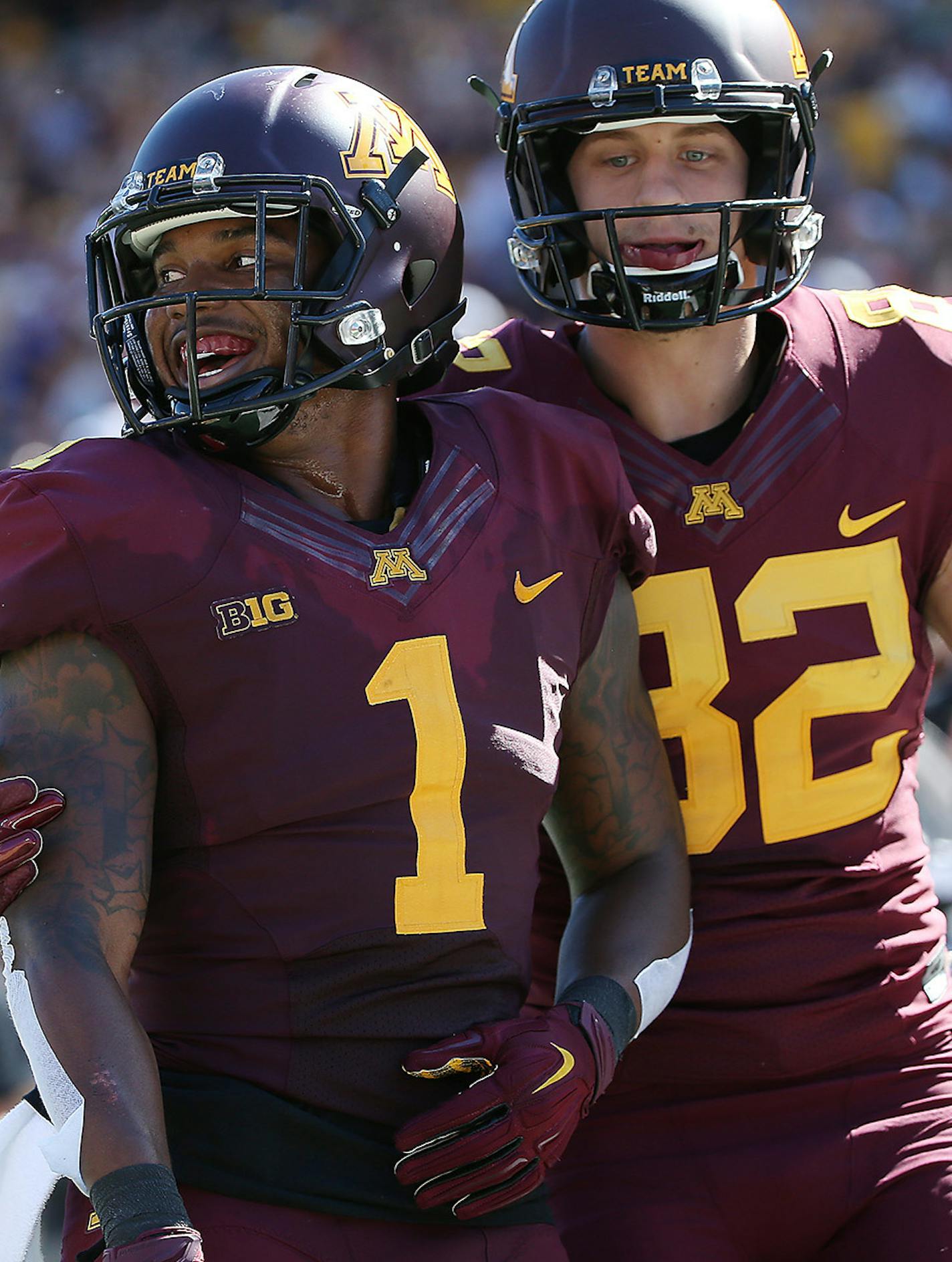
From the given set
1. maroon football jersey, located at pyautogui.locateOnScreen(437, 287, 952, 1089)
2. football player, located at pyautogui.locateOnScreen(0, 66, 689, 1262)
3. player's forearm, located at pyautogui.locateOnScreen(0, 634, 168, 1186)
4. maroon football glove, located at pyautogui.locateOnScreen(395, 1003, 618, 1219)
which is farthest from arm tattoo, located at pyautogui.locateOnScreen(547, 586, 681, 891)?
player's forearm, located at pyautogui.locateOnScreen(0, 634, 168, 1186)

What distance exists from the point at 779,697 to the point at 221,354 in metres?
0.93

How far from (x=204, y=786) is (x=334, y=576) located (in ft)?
0.93

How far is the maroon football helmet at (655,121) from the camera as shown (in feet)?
7.74

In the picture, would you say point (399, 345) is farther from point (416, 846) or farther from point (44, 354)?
point (44, 354)

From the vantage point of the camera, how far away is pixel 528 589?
80.3 inches

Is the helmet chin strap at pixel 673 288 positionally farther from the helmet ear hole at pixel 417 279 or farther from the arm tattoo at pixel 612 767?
the arm tattoo at pixel 612 767

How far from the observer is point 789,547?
2.38m

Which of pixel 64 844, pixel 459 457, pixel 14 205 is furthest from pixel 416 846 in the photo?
pixel 14 205

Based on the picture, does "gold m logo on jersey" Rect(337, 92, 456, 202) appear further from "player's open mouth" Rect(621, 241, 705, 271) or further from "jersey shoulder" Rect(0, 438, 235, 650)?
"jersey shoulder" Rect(0, 438, 235, 650)

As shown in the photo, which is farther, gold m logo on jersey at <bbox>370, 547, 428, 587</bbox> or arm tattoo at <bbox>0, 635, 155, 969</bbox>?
gold m logo on jersey at <bbox>370, 547, 428, 587</bbox>

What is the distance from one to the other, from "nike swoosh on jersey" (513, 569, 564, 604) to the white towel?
2.79 feet

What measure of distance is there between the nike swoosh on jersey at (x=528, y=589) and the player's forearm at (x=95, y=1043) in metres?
0.66

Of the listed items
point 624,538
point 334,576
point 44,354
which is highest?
point 334,576

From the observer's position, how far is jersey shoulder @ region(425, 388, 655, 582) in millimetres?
2115
